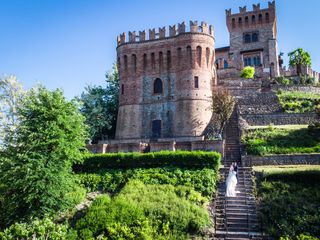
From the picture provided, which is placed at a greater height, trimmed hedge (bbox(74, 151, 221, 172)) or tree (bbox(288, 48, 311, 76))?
tree (bbox(288, 48, 311, 76))

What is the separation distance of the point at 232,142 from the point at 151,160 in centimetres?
819

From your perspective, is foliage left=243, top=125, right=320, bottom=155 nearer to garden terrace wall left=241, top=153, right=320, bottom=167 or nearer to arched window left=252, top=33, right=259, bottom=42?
garden terrace wall left=241, top=153, right=320, bottom=167

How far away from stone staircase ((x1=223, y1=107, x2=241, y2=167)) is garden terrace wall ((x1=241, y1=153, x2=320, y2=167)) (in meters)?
1.25

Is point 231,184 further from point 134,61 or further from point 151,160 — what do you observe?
point 134,61

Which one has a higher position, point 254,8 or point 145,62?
point 254,8

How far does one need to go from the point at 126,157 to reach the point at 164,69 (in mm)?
15044

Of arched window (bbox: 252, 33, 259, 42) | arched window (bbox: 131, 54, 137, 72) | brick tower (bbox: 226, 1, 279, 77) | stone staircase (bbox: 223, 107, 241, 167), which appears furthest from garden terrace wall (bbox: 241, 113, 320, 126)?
arched window (bbox: 252, 33, 259, 42)

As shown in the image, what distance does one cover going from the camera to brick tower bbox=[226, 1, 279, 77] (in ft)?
170

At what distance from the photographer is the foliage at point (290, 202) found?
16.4 meters

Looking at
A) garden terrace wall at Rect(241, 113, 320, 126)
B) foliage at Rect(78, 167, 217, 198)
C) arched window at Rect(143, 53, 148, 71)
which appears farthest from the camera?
arched window at Rect(143, 53, 148, 71)

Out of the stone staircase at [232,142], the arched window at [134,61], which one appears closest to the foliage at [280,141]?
the stone staircase at [232,142]

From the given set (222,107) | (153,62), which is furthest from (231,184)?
(153,62)

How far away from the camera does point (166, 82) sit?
3669 centimetres

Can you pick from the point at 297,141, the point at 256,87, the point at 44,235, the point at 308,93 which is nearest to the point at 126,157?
the point at 44,235
